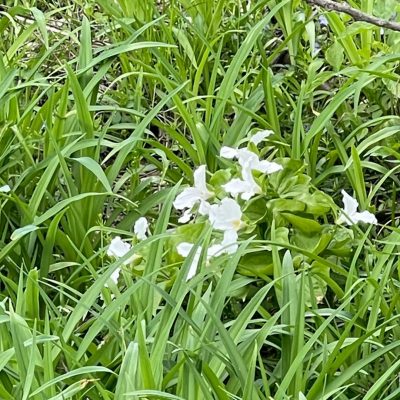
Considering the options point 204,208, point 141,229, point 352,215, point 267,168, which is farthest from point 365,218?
point 141,229

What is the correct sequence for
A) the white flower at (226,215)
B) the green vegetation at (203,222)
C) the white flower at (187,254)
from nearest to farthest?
the green vegetation at (203,222), the white flower at (187,254), the white flower at (226,215)

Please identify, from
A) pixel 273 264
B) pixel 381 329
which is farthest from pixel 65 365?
pixel 381 329

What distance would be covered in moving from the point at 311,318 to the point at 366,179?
64cm

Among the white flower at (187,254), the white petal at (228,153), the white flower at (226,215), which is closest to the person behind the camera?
the white flower at (187,254)

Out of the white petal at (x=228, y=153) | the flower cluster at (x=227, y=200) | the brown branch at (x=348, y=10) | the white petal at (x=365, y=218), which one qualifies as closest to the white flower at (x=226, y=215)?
the flower cluster at (x=227, y=200)

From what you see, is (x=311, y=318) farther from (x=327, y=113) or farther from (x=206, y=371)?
(x=327, y=113)

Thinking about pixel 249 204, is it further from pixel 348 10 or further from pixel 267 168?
pixel 348 10

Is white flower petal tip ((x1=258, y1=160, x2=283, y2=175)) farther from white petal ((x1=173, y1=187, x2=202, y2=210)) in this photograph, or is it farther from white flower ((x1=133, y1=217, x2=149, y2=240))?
white flower ((x1=133, y1=217, x2=149, y2=240))

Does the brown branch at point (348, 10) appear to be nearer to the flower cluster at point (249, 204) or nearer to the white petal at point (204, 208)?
the flower cluster at point (249, 204)

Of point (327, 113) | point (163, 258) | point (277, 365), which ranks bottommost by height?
point (277, 365)

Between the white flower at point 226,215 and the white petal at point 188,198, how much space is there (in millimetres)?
79

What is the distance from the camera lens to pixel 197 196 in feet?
5.88

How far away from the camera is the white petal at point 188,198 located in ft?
5.84

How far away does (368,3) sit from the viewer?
2434 mm
